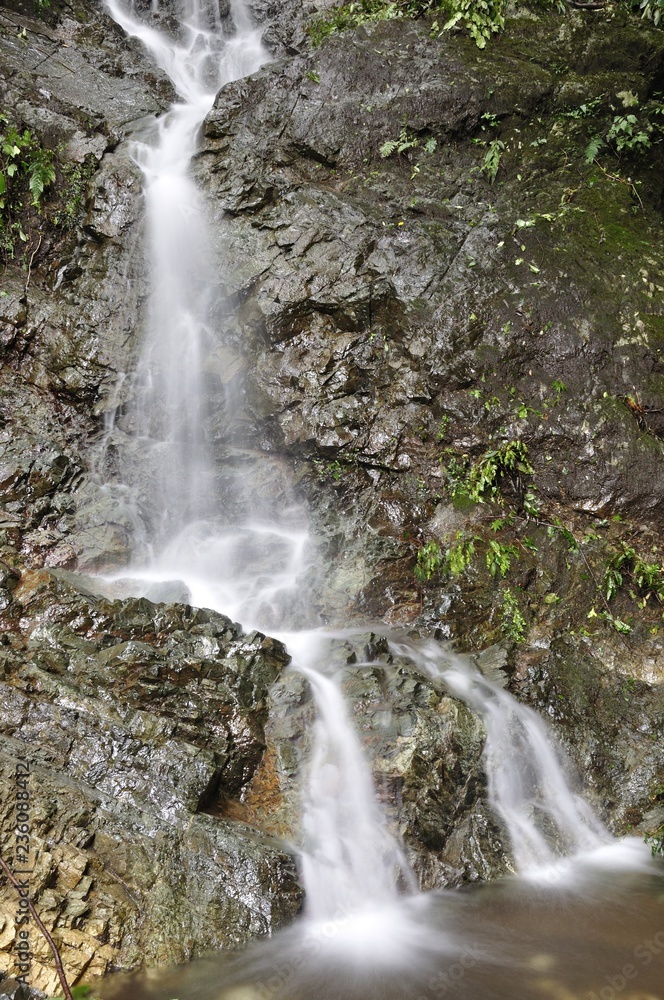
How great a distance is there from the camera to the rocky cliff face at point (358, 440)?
488 centimetres

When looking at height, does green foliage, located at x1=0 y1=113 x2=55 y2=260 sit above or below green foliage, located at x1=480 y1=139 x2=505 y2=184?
below

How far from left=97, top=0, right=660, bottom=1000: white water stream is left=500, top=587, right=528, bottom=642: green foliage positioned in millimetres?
732

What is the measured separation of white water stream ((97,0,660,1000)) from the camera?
4.80 m

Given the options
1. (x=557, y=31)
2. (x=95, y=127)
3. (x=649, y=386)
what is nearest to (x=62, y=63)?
(x=95, y=127)

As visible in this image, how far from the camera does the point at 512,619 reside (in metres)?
7.03

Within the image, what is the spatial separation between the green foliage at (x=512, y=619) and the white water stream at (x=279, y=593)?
28.8 inches

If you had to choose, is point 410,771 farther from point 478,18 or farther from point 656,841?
point 478,18

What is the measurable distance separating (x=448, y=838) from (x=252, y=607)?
10.8ft

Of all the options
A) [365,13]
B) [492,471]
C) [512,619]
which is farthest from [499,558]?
[365,13]

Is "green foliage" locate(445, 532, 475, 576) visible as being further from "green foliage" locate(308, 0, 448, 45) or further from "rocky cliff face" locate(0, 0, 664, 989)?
"green foliage" locate(308, 0, 448, 45)

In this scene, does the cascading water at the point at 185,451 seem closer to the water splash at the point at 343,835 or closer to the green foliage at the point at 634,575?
the water splash at the point at 343,835

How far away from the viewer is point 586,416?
761cm

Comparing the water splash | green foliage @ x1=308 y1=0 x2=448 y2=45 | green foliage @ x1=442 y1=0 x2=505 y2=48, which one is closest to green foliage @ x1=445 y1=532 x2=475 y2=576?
the water splash

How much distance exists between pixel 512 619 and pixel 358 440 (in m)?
3.01
